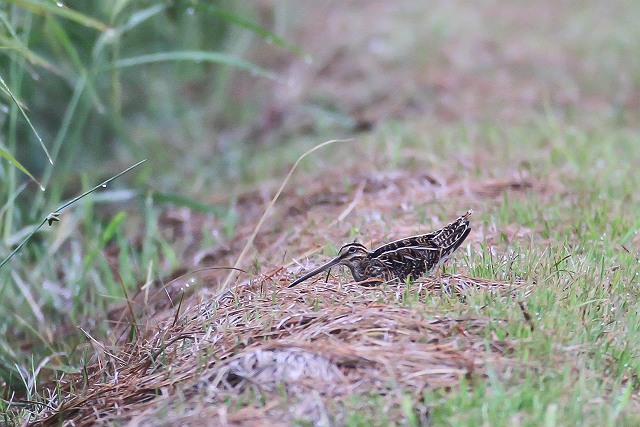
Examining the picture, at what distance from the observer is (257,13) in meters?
7.09

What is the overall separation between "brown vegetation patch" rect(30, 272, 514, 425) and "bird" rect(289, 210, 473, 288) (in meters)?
0.06

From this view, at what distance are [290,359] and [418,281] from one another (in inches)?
21.9

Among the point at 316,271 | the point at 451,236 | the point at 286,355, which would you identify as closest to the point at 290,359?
the point at 286,355

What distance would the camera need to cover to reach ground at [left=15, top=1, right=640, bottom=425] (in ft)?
6.44

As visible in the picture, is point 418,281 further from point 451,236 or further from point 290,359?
point 290,359

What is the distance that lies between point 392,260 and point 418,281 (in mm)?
97

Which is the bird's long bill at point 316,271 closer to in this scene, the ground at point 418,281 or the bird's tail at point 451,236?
the ground at point 418,281

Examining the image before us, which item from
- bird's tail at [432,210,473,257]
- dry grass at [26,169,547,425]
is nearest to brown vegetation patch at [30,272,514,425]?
dry grass at [26,169,547,425]

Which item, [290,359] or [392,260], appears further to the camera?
[392,260]

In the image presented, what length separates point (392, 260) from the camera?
97.3 inches

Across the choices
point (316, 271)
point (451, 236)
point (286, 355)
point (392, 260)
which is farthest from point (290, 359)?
point (451, 236)

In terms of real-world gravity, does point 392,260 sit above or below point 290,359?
above

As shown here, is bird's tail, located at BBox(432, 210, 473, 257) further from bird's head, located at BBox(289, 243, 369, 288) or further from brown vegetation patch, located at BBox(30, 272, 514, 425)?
bird's head, located at BBox(289, 243, 369, 288)

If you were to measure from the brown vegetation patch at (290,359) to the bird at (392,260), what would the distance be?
0.06m
